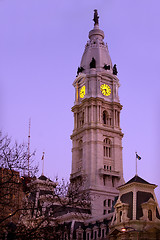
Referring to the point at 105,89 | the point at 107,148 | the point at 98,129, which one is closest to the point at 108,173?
the point at 107,148

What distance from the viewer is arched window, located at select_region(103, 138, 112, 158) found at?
111 metres

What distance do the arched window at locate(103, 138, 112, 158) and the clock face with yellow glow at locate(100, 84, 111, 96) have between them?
44.2 ft

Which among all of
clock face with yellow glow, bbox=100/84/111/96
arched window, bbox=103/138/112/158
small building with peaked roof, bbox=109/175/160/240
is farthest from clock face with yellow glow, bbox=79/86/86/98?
small building with peaked roof, bbox=109/175/160/240

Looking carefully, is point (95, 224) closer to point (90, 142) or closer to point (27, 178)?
point (90, 142)

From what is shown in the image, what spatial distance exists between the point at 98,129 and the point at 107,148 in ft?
18.9

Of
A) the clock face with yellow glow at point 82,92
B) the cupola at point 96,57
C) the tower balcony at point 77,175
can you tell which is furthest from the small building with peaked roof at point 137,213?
the cupola at point 96,57

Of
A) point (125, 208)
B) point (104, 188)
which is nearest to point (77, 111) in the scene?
point (104, 188)

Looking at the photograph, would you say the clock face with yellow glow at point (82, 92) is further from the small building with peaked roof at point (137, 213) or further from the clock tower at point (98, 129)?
the small building with peaked roof at point (137, 213)

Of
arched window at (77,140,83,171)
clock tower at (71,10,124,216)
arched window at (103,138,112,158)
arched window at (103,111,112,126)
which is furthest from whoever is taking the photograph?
arched window at (103,111,112,126)

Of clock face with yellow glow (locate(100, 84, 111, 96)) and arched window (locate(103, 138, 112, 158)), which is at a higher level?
clock face with yellow glow (locate(100, 84, 111, 96))

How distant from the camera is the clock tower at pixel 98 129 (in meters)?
105

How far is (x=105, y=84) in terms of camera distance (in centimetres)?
11850

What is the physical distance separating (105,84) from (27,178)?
80139mm

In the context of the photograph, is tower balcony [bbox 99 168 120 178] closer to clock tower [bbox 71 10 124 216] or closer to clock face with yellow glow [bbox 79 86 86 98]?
clock tower [bbox 71 10 124 216]
